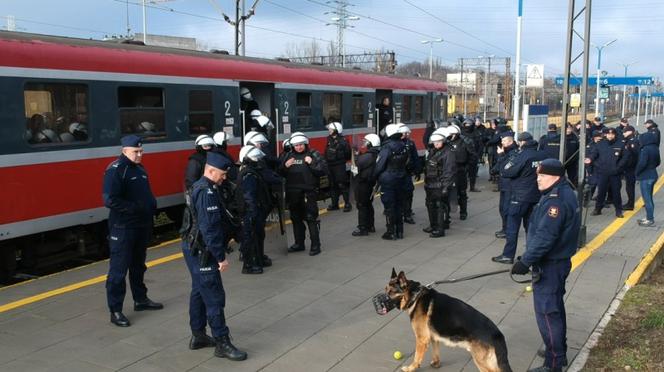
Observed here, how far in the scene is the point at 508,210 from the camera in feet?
25.1

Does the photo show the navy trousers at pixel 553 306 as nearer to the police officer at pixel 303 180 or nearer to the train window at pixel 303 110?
the police officer at pixel 303 180

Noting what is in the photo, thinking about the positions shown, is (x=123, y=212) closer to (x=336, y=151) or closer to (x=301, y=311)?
(x=301, y=311)

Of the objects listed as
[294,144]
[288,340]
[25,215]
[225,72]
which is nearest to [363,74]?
[225,72]

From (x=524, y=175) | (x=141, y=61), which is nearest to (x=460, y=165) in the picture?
(x=524, y=175)

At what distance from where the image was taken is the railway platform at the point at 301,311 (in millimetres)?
4715

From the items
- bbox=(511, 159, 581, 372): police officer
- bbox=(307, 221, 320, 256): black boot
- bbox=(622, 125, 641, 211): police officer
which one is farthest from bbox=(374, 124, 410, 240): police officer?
bbox=(622, 125, 641, 211): police officer

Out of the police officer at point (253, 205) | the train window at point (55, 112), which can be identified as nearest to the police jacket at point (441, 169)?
the police officer at point (253, 205)

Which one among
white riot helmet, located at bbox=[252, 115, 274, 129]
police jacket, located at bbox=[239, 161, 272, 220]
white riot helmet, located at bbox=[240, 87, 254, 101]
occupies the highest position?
white riot helmet, located at bbox=[240, 87, 254, 101]

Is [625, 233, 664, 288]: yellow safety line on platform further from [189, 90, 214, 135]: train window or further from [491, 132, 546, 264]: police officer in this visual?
[189, 90, 214, 135]: train window

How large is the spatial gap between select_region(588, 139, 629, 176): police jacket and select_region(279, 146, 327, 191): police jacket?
613cm

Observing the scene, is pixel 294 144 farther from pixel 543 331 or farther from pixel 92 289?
pixel 543 331

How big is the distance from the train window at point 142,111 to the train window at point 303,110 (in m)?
4.11

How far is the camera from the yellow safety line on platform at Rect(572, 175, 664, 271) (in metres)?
7.91

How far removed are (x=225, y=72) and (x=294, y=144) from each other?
296 cm
